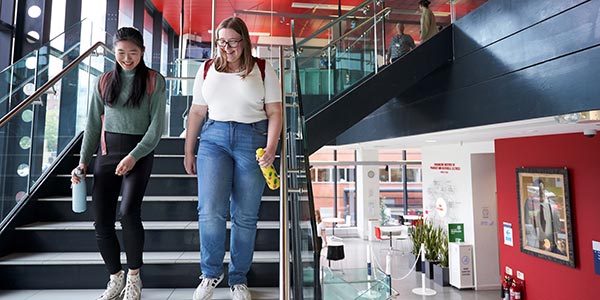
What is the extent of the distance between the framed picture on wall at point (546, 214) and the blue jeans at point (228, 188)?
586cm

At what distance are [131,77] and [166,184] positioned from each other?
51.5 inches

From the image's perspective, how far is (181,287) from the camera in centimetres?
220

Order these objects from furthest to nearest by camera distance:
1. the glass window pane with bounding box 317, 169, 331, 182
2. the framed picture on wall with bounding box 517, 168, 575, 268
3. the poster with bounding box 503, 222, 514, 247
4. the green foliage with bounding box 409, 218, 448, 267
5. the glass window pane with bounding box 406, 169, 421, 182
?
the glass window pane with bounding box 406, 169, 421, 182, the glass window pane with bounding box 317, 169, 331, 182, the green foliage with bounding box 409, 218, 448, 267, the poster with bounding box 503, 222, 514, 247, the framed picture on wall with bounding box 517, 168, 575, 268

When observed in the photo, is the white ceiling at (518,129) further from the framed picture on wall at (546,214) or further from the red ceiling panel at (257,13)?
the red ceiling panel at (257,13)

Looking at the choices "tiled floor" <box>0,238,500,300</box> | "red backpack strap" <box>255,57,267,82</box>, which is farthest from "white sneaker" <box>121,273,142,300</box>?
"red backpack strap" <box>255,57,267,82</box>

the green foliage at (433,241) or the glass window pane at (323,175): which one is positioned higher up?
the glass window pane at (323,175)

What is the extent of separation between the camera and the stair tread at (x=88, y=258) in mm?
2158

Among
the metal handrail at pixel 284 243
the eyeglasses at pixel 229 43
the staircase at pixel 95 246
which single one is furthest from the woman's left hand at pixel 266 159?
the staircase at pixel 95 246

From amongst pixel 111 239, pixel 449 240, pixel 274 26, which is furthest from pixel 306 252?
pixel 274 26

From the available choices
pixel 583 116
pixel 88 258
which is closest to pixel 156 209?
pixel 88 258

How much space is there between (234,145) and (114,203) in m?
0.77

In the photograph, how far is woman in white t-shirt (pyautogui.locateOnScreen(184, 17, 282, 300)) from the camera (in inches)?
69.0

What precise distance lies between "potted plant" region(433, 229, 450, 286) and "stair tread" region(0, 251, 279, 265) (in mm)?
8113

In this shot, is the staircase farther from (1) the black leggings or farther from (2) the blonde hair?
(2) the blonde hair
